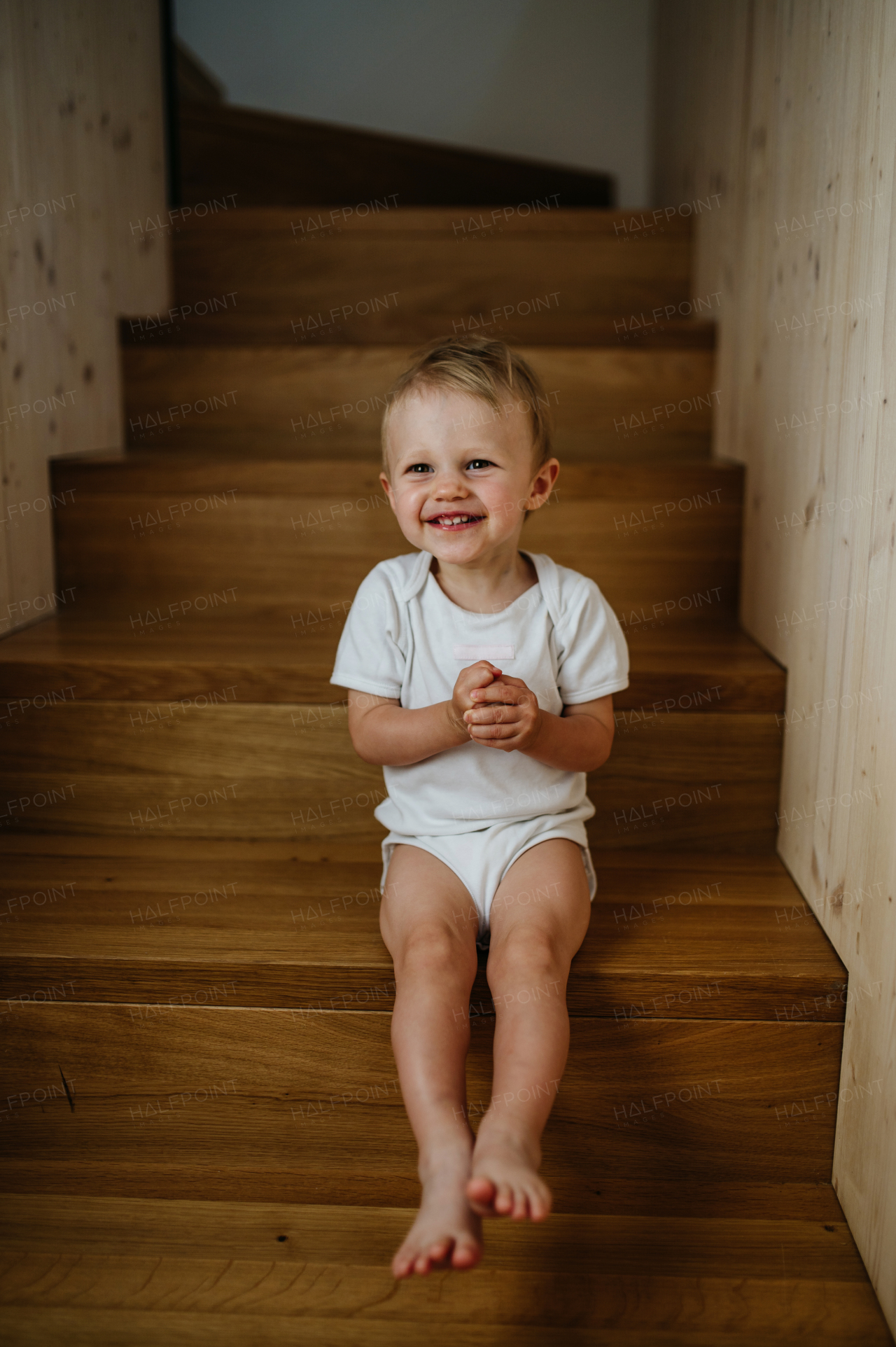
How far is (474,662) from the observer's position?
3.85 ft

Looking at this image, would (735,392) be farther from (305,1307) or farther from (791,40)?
(305,1307)

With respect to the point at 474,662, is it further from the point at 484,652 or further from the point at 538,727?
the point at 538,727

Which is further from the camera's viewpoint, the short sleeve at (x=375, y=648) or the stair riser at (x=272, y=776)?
the stair riser at (x=272, y=776)

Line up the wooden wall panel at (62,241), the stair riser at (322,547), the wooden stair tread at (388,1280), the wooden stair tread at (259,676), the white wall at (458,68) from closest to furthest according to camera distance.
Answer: the wooden stair tread at (388,1280) < the wooden stair tread at (259,676) < the wooden wall panel at (62,241) < the stair riser at (322,547) < the white wall at (458,68)

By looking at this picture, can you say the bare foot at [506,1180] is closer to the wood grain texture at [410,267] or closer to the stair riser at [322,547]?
the stair riser at [322,547]

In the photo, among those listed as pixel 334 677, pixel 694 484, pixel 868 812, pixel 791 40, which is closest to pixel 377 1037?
pixel 334 677

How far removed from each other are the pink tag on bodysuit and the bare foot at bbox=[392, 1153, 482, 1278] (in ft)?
1.74

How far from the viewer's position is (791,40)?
1419mm

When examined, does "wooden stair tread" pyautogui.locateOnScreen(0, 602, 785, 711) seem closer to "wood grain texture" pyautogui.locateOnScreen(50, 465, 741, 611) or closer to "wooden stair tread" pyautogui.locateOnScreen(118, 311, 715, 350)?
"wood grain texture" pyautogui.locateOnScreen(50, 465, 741, 611)

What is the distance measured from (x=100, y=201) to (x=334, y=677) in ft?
4.07

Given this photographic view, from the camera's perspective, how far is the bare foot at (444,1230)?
80cm

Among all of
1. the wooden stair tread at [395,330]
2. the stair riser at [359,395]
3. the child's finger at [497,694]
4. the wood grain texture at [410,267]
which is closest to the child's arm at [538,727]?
the child's finger at [497,694]

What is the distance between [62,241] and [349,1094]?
145 cm

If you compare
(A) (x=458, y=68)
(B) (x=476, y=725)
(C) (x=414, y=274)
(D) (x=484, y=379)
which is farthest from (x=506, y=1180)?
(A) (x=458, y=68)
